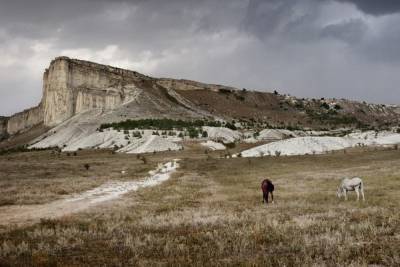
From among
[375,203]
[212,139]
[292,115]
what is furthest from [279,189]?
[292,115]

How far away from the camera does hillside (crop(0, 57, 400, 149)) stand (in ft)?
414

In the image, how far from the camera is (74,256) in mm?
11625

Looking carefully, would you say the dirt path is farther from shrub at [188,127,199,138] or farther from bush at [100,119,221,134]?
bush at [100,119,221,134]

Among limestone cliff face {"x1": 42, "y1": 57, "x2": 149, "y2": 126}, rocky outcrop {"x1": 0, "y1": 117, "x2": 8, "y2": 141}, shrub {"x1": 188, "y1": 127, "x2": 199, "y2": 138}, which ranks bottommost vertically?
shrub {"x1": 188, "y1": 127, "x2": 199, "y2": 138}

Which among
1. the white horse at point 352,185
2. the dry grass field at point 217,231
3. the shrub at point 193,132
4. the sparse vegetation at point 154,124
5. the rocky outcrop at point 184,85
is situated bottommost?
the dry grass field at point 217,231

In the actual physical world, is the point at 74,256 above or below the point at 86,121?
below

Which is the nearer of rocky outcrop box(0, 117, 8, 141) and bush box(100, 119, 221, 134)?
bush box(100, 119, 221, 134)

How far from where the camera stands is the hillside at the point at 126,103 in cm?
12619

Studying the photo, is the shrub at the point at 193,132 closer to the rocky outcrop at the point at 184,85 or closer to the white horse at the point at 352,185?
the rocky outcrop at the point at 184,85

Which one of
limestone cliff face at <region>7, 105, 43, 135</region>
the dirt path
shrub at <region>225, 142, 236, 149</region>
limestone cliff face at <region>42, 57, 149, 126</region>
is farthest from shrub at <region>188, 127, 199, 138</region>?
→ limestone cliff face at <region>7, 105, 43, 135</region>

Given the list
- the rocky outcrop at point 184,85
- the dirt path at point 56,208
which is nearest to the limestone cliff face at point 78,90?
the rocky outcrop at point 184,85

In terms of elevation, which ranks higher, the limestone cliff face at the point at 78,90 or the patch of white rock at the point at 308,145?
the limestone cliff face at the point at 78,90

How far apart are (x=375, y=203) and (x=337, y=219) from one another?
5.78 meters

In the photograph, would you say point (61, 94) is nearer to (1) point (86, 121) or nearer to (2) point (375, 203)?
(1) point (86, 121)
